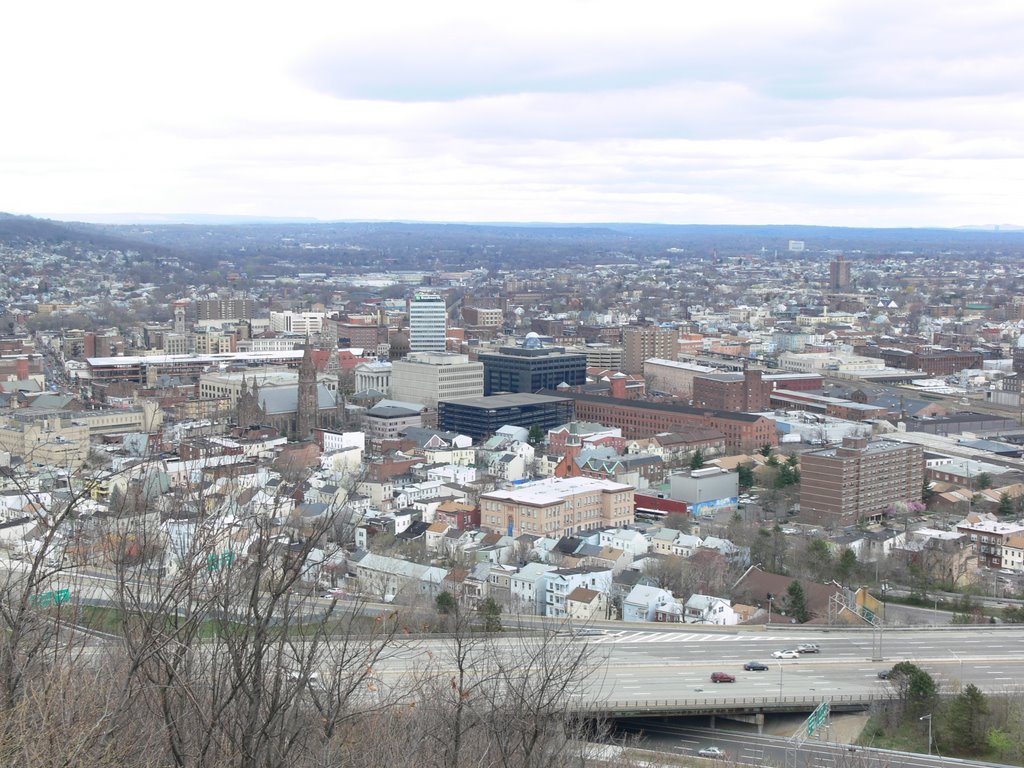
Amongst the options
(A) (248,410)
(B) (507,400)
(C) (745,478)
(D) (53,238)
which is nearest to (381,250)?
(D) (53,238)

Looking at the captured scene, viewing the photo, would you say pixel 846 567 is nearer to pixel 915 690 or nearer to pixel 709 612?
pixel 709 612

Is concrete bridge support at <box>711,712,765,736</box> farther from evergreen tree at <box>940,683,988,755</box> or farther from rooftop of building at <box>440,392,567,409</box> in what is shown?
rooftop of building at <box>440,392,567,409</box>

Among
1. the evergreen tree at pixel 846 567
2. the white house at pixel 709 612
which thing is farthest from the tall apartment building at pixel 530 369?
the white house at pixel 709 612

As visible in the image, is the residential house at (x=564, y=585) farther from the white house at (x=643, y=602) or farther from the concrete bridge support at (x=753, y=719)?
the concrete bridge support at (x=753, y=719)

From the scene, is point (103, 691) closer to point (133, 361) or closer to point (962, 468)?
point (962, 468)

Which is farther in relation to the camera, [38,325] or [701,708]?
[38,325]

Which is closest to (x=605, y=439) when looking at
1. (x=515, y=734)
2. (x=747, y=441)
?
(x=747, y=441)
